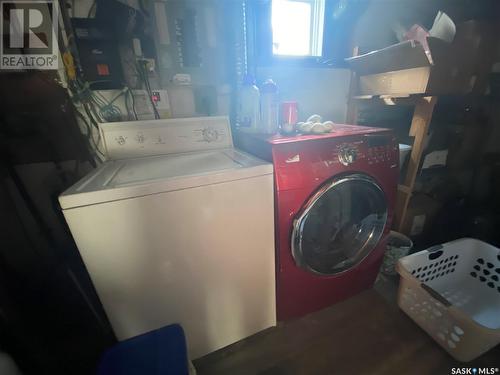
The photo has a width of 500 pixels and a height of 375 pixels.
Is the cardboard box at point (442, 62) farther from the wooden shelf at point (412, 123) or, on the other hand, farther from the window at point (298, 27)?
the window at point (298, 27)

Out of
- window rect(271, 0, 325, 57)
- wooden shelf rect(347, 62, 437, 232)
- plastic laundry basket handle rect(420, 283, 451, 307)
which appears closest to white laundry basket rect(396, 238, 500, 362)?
plastic laundry basket handle rect(420, 283, 451, 307)

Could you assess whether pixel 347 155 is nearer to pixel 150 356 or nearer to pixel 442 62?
pixel 442 62

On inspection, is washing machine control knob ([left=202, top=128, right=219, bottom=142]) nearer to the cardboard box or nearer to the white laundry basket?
the cardboard box

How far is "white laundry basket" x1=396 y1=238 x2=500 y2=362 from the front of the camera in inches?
35.3

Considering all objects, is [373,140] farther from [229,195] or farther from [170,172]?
[170,172]

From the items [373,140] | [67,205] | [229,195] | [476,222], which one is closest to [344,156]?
[373,140]

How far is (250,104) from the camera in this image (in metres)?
1.11

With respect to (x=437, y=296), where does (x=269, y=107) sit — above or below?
above

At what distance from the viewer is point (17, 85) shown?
0.92m

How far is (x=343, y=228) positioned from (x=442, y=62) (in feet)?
3.31

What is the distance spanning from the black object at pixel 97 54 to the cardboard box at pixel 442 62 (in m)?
1.47

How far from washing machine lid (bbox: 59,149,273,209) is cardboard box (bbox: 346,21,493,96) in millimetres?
1047

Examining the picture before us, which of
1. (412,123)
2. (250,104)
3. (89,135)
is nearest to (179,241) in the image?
(250,104)

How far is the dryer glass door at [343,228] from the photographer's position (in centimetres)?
97
